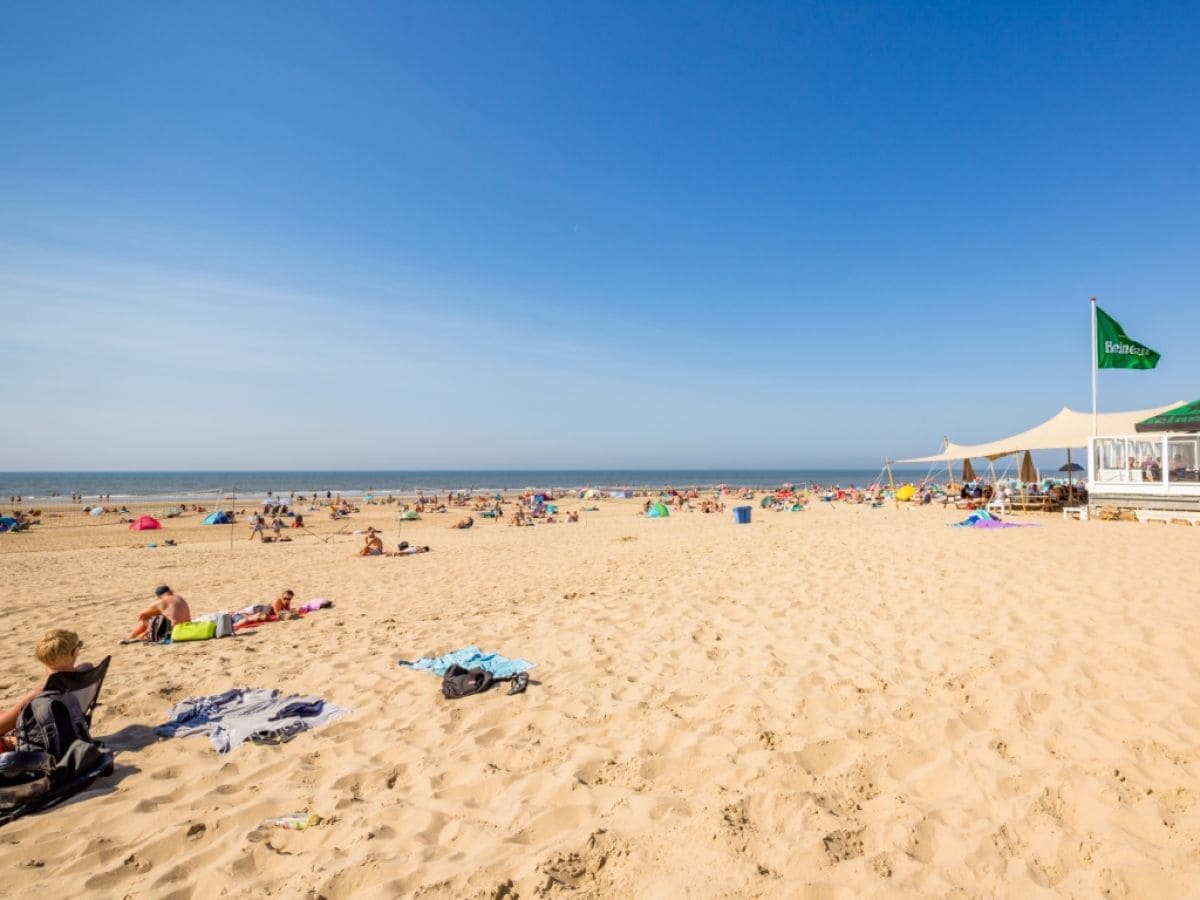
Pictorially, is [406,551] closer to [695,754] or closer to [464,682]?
[464,682]

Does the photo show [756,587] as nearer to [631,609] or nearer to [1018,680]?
[631,609]

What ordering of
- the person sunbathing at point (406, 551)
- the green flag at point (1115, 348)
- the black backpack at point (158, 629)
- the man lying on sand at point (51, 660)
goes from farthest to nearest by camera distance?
the green flag at point (1115, 348)
the person sunbathing at point (406, 551)
the black backpack at point (158, 629)
the man lying on sand at point (51, 660)

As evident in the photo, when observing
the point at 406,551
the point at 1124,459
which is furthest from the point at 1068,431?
the point at 406,551

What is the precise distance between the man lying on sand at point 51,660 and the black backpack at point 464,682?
8.45 feet

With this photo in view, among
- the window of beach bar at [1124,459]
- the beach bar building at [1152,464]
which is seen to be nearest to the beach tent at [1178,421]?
the beach bar building at [1152,464]

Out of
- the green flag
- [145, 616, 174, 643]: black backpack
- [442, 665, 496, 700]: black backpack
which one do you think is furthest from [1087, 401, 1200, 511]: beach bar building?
[145, 616, 174, 643]: black backpack

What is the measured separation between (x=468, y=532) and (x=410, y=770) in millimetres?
19251

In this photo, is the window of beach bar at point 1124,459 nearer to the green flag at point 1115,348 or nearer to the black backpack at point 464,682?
the green flag at point 1115,348

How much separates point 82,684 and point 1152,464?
2238cm

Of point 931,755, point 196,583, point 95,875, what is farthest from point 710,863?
point 196,583

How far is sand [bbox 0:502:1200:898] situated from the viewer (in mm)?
2736

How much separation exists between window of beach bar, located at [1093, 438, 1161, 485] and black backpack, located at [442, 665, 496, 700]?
18.8m

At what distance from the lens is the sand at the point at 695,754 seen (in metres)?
2.74

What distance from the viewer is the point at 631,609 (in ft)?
25.2
